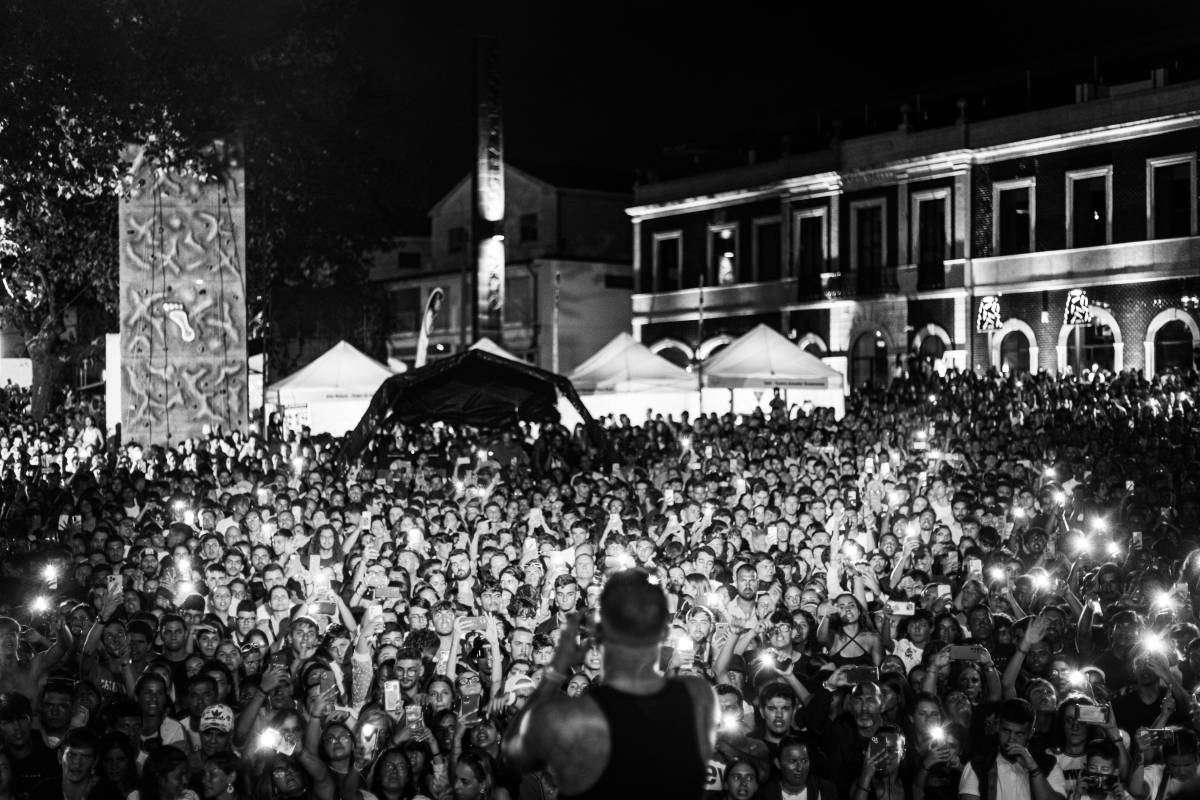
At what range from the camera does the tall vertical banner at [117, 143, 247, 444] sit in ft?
85.5

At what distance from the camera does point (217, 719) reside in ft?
27.7

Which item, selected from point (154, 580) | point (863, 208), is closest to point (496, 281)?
point (863, 208)

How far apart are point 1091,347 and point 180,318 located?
20.1 meters

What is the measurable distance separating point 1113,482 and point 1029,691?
7.28 metres

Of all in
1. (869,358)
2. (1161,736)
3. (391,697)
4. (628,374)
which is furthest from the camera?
(869,358)

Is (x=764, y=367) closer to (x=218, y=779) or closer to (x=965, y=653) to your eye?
(x=965, y=653)

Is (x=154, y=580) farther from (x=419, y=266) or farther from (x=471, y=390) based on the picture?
(x=419, y=266)

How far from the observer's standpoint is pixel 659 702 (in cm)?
430

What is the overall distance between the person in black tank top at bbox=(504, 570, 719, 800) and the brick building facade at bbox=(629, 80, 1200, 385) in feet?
101

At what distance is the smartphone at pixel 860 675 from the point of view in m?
8.73

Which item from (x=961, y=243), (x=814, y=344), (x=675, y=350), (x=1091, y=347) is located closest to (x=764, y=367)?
(x=1091, y=347)

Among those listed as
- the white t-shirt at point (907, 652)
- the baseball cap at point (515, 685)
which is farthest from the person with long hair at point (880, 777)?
the white t-shirt at point (907, 652)

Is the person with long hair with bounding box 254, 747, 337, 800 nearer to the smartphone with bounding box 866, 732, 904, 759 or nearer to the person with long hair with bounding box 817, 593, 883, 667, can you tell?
the smartphone with bounding box 866, 732, 904, 759

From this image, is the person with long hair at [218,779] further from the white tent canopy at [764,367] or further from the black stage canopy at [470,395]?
the white tent canopy at [764,367]
